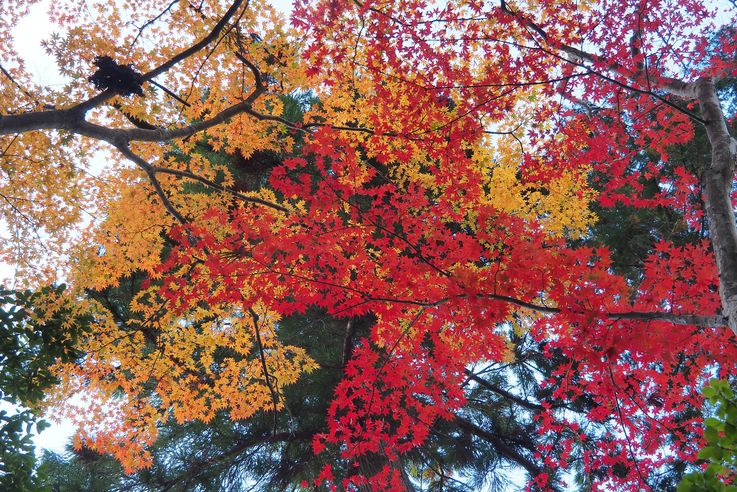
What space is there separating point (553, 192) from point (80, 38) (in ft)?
24.6

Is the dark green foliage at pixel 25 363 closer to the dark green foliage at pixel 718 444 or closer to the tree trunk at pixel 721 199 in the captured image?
the dark green foliage at pixel 718 444

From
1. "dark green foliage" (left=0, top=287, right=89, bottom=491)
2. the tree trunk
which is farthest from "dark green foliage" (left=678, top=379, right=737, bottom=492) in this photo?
"dark green foliage" (left=0, top=287, right=89, bottom=491)

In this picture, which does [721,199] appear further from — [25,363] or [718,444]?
[25,363]

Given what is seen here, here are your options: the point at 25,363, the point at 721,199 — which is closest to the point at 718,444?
the point at 721,199

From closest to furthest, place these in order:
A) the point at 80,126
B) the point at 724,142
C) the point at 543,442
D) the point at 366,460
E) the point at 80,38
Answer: the point at 724,142, the point at 80,126, the point at 80,38, the point at 366,460, the point at 543,442

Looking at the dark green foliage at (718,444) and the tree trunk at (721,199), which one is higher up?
the tree trunk at (721,199)

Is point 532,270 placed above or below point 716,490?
above

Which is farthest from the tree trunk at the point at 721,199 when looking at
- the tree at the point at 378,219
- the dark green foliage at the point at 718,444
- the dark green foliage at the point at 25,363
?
the dark green foliage at the point at 25,363

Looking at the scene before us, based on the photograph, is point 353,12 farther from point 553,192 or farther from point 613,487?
point 613,487

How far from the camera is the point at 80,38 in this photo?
4527 mm

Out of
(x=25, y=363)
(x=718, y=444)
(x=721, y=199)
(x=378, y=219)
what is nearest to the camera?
(x=718, y=444)

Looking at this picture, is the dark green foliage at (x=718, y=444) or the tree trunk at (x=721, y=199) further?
the tree trunk at (x=721, y=199)

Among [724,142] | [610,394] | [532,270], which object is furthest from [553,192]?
[532,270]

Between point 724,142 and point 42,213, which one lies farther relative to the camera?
point 42,213
